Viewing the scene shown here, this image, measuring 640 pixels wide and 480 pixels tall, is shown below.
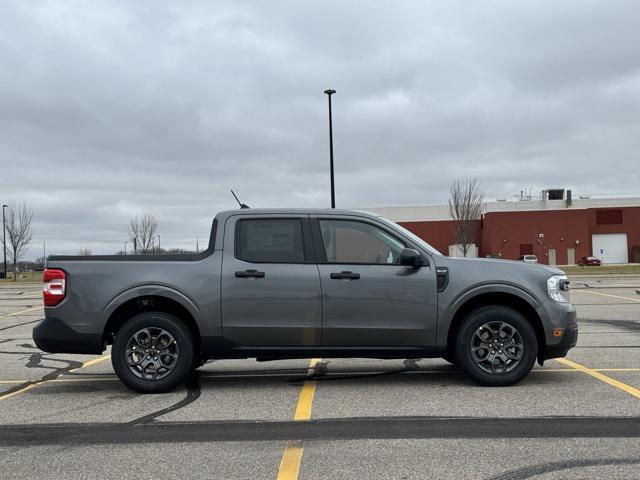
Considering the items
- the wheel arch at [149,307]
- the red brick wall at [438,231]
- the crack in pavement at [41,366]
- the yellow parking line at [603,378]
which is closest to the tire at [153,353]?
the wheel arch at [149,307]

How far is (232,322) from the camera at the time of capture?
21.4 feet

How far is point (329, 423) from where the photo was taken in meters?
5.30

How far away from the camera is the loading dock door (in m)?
68.5

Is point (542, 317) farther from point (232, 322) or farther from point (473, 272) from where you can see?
point (232, 322)

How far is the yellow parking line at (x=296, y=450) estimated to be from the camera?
13.4 ft

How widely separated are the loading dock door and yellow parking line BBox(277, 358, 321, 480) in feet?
225

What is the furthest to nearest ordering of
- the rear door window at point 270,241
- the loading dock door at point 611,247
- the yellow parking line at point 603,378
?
the loading dock door at point 611,247
the rear door window at point 270,241
the yellow parking line at point 603,378

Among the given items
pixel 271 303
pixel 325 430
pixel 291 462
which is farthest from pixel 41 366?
pixel 291 462

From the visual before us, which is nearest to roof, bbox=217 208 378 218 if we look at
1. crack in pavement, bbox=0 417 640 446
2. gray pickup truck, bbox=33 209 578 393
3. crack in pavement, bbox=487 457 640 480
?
gray pickup truck, bbox=33 209 578 393

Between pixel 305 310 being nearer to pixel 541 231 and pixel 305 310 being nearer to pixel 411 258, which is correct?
pixel 411 258

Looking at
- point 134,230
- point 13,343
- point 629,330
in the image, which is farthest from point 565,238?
point 13,343

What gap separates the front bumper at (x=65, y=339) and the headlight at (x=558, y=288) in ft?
15.4

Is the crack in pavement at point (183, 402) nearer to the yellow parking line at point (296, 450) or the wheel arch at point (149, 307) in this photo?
the wheel arch at point (149, 307)

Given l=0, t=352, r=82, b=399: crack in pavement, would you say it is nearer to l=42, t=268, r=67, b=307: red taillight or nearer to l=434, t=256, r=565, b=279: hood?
l=42, t=268, r=67, b=307: red taillight
